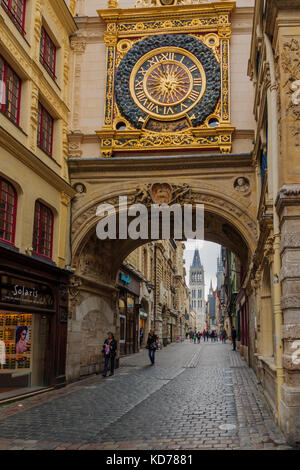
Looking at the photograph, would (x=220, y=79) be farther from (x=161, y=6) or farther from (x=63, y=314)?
(x=63, y=314)

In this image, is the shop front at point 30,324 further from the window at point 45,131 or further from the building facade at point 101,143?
the window at point 45,131

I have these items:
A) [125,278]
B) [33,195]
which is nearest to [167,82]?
[33,195]

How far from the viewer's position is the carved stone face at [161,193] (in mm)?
16219

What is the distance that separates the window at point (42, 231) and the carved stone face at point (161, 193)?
3494 millimetres

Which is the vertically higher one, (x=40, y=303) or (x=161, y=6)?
(x=161, y=6)

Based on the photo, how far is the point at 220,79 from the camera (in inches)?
659

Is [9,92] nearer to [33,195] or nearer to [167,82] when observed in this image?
[33,195]

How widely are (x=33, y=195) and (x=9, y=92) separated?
9.25 ft

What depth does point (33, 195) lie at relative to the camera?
13695 mm

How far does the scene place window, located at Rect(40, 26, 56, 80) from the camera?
15.2 meters

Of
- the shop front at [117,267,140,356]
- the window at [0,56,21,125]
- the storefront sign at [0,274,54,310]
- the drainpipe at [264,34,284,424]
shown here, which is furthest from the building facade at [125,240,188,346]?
the drainpipe at [264,34,284,424]

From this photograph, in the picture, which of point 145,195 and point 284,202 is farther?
point 145,195

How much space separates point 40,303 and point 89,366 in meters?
4.95

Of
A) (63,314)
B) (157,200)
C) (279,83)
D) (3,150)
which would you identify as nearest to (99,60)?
(157,200)
